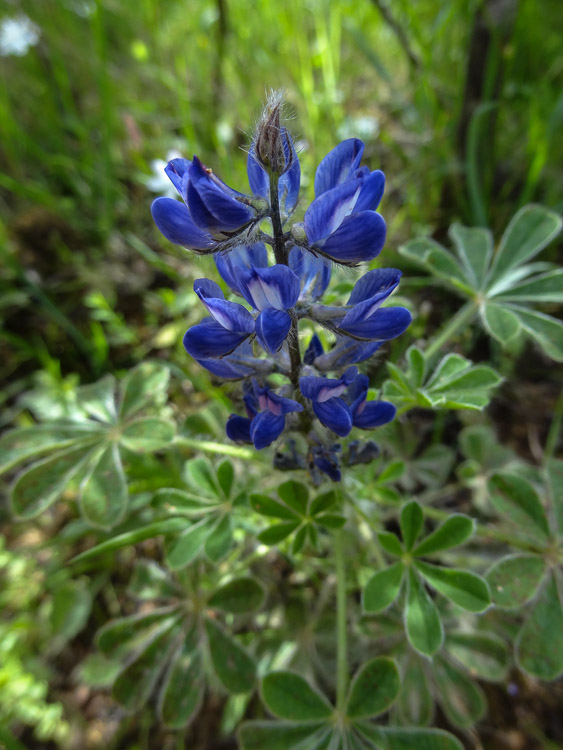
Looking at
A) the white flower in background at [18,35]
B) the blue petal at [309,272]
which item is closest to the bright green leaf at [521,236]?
the blue petal at [309,272]

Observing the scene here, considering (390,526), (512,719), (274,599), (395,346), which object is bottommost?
(512,719)

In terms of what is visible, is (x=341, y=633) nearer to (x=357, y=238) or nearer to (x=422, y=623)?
(x=422, y=623)

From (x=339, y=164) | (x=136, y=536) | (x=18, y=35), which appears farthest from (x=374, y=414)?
(x=18, y=35)

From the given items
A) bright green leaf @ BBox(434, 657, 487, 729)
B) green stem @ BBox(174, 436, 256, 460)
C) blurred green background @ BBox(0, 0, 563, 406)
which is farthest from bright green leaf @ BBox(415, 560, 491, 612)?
blurred green background @ BBox(0, 0, 563, 406)

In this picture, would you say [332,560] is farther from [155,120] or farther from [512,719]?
[155,120]

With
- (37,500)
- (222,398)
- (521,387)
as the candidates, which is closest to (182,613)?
(37,500)
